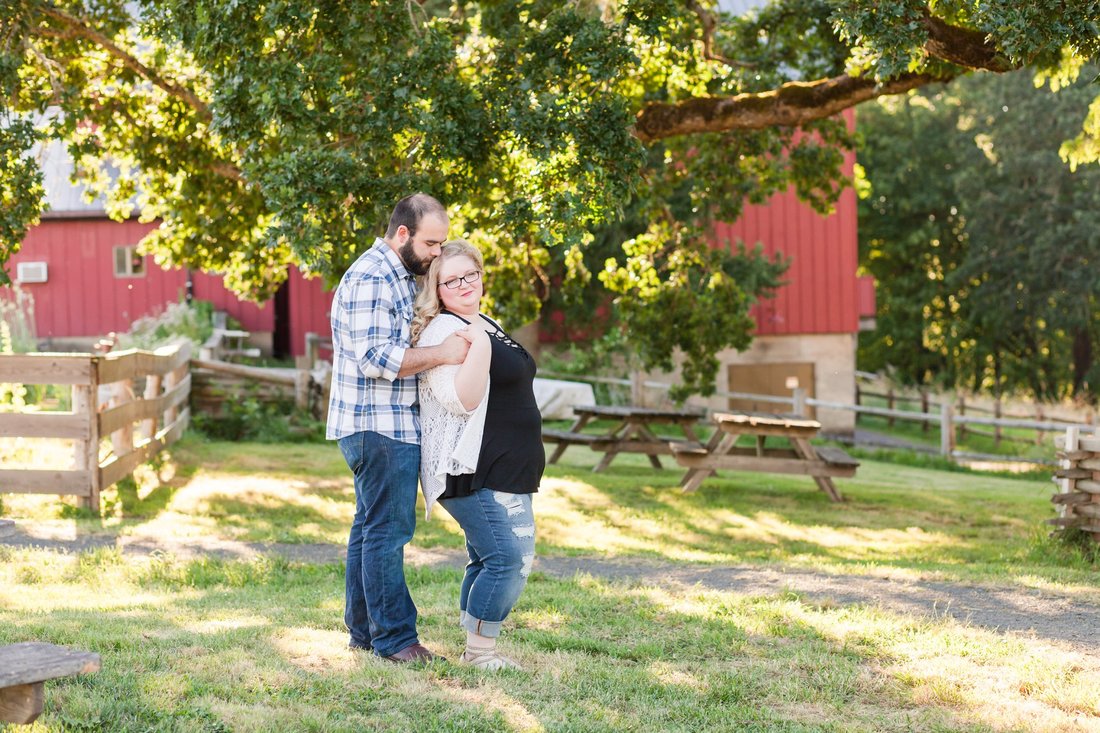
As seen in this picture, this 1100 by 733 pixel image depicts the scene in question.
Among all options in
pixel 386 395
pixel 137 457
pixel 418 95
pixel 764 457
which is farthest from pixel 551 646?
pixel 764 457

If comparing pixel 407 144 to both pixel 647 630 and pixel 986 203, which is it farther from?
pixel 986 203

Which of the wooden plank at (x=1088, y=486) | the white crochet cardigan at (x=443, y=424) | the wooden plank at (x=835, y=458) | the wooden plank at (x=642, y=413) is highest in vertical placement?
the white crochet cardigan at (x=443, y=424)

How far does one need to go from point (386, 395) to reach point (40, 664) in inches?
66.9

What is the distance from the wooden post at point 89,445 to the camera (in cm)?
1002

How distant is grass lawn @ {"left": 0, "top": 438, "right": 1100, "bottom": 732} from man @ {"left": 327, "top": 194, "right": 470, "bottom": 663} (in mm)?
288

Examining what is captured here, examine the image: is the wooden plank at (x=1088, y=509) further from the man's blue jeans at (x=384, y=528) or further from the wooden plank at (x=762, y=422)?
the man's blue jeans at (x=384, y=528)

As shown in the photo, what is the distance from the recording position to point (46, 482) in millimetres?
10086

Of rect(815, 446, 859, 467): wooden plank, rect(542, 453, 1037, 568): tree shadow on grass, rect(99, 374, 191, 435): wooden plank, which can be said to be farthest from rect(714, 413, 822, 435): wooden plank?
rect(99, 374, 191, 435): wooden plank

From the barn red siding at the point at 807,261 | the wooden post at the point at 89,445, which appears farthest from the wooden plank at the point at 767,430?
the barn red siding at the point at 807,261

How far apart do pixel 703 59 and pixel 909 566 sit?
7.23 meters

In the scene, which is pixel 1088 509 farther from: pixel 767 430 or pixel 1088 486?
pixel 767 430

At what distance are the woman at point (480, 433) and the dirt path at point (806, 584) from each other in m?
2.55

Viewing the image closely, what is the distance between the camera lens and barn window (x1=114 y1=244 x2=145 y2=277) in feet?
81.0

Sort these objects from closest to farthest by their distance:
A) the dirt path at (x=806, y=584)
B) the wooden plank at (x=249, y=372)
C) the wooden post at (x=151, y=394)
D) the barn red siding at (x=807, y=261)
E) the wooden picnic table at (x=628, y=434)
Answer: the dirt path at (x=806, y=584), the wooden post at (x=151, y=394), the wooden picnic table at (x=628, y=434), the wooden plank at (x=249, y=372), the barn red siding at (x=807, y=261)
